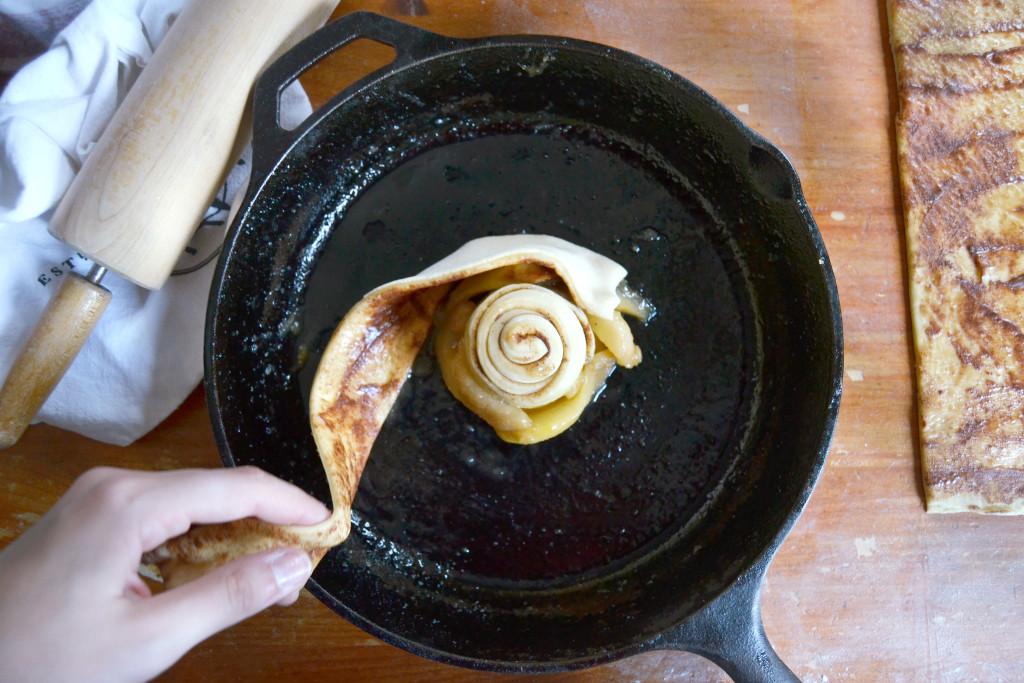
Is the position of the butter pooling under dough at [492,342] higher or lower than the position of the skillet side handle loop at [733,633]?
higher

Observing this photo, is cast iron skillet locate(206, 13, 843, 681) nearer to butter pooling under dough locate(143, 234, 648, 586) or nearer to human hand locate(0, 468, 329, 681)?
butter pooling under dough locate(143, 234, 648, 586)

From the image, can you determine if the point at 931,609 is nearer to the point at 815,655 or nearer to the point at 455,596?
the point at 815,655

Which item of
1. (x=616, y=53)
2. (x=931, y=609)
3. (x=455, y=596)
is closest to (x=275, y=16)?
(x=616, y=53)

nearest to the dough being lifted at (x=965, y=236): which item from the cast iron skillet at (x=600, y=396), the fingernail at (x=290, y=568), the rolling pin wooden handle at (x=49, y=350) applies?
the cast iron skillet at (x=600, y=396)

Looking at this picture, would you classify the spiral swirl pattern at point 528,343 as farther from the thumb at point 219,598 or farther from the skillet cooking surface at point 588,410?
the thumb at point 219,598

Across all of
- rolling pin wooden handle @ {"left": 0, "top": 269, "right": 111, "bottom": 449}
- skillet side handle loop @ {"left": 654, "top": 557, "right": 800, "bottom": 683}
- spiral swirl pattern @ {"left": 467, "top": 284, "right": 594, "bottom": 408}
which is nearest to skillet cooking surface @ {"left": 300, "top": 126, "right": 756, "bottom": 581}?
spiral swirl pattern @ {"left": 467, "top": 284, "right": 594, "bottom": 408}
